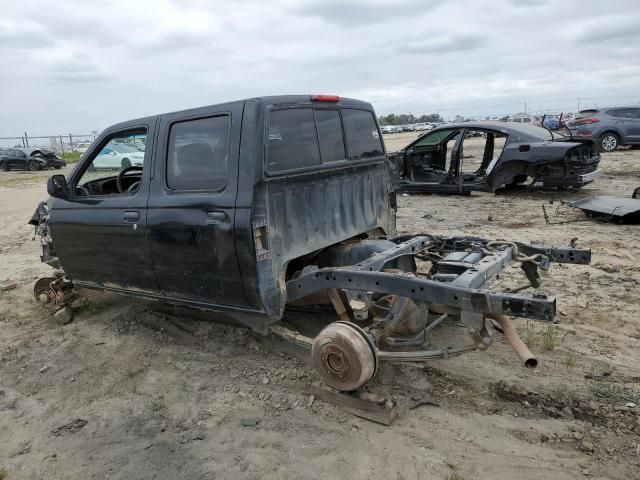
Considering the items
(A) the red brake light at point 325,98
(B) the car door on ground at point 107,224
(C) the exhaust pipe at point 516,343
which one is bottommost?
(C) the exhaust pipe at point 516,343

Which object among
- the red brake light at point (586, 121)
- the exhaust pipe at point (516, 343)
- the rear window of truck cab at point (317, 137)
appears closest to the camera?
the exhaust pipe at point (516, 343)

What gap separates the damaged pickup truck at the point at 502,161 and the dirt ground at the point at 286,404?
5.04 meters

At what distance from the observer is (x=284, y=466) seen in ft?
9.65

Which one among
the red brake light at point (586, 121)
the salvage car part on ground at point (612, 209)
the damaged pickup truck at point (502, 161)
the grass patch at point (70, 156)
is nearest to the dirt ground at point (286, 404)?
the salvage car part on ground at point (612, 209)

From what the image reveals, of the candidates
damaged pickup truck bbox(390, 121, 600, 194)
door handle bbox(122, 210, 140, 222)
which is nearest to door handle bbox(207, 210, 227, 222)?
door handle bbox(122, 210, 140, 222)

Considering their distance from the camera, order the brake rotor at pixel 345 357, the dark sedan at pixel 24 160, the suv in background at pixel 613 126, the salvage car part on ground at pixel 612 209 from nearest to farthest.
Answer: the brake rotor at pixel 345 357 → the salvage car part on ground at pixel 612 209 → the suv in background at pixel 613 126 → the dark sedan at pixel 24 160

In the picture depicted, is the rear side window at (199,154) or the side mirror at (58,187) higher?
the rear side window at (199,154)

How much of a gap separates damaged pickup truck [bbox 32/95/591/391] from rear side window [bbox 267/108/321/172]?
0.4 inches

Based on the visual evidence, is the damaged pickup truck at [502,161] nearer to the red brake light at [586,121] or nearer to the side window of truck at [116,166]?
the side window of truck at [116,166]

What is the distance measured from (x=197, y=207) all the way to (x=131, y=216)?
2.49 feet

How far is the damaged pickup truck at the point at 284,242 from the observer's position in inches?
131

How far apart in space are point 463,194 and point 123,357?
8.34 meters

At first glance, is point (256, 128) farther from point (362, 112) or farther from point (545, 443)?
point (545, 443)

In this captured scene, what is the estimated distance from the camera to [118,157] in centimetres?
492
